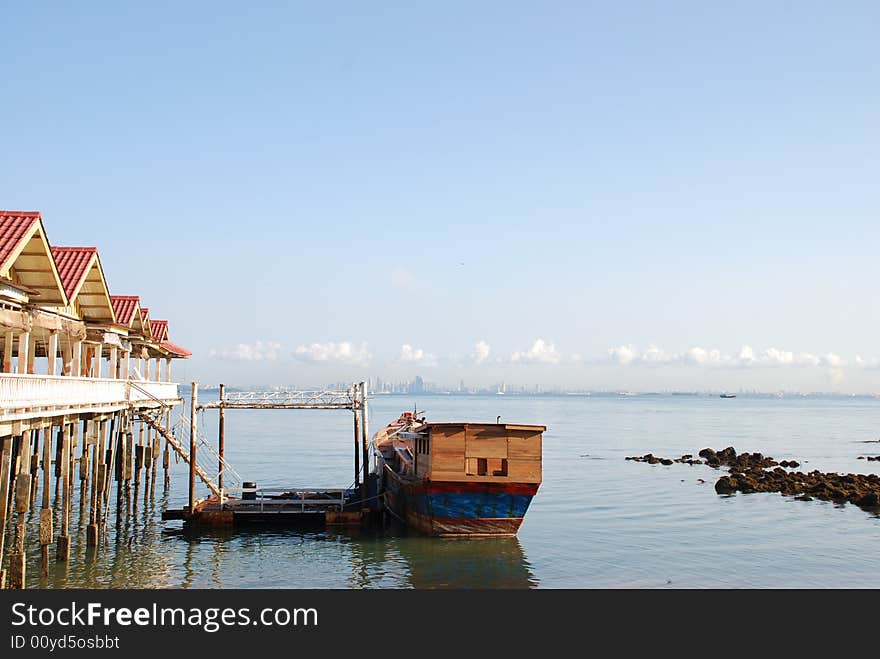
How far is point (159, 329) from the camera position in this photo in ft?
169

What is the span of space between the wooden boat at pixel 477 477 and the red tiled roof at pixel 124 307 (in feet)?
52.2

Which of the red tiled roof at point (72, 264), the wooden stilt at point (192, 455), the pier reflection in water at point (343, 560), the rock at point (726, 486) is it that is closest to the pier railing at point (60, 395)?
the wooden stilt at point (192, 455)

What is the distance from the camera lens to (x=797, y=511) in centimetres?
4366

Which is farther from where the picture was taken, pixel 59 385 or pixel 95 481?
pixel 95 481

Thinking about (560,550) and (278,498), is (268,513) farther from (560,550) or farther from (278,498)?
(560,550)

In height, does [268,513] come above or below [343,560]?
above

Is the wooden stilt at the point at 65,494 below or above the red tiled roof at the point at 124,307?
below

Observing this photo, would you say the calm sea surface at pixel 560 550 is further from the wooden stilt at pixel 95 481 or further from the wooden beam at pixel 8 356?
the wooden beam at pixel 8 356

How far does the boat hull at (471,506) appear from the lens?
32.4 m

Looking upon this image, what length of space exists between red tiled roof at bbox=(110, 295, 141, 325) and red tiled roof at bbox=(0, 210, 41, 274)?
15523 millimetres

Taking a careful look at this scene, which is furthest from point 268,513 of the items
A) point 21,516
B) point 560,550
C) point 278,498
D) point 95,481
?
point 21,516

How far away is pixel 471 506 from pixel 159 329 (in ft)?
89.8

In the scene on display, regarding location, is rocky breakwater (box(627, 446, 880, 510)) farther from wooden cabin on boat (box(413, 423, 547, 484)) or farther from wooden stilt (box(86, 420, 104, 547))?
wooden stilt (box(86, 420, 104, 547))
